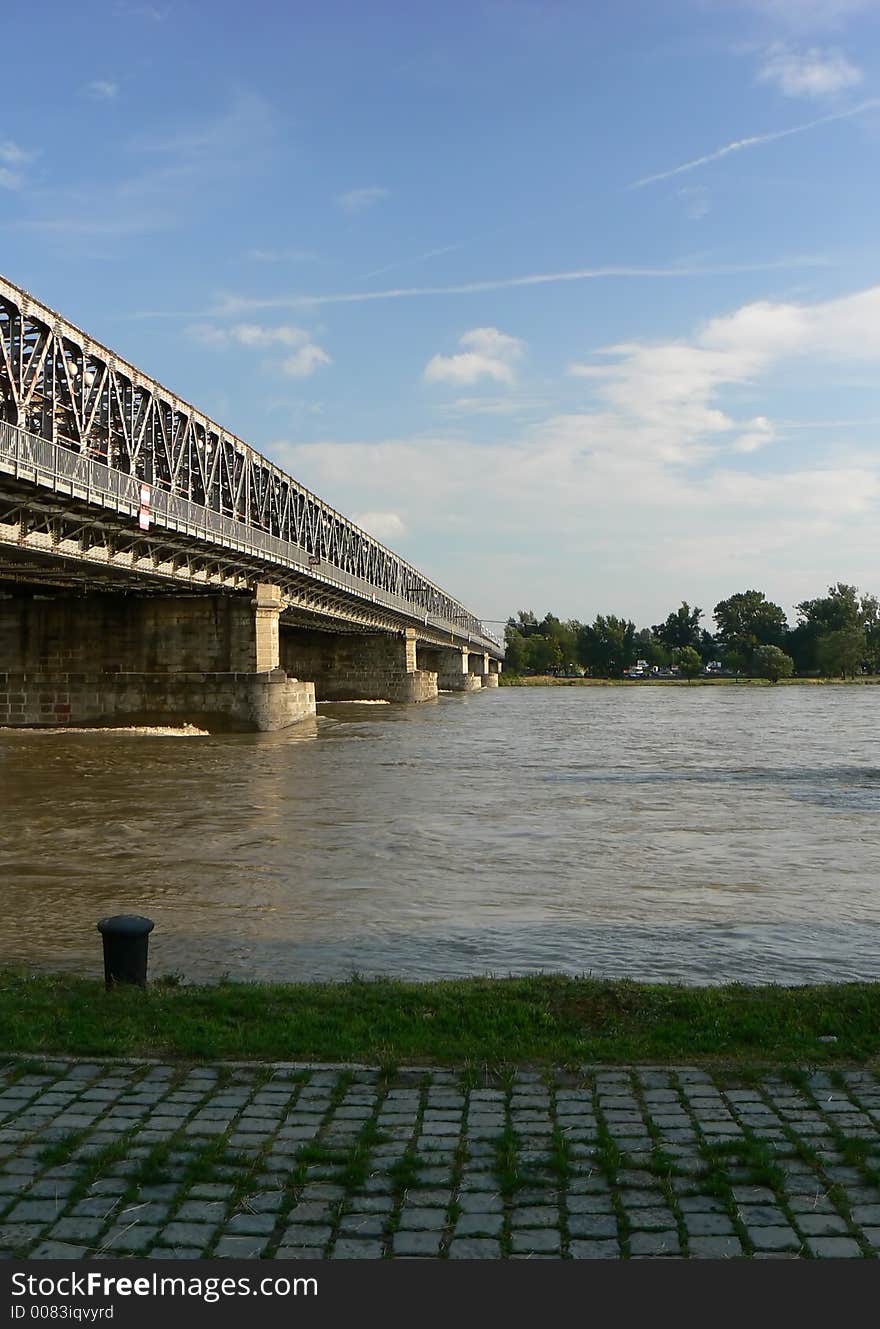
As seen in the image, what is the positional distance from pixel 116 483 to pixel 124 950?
29.4m

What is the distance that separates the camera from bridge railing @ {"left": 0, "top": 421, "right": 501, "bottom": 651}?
2984 centimetres

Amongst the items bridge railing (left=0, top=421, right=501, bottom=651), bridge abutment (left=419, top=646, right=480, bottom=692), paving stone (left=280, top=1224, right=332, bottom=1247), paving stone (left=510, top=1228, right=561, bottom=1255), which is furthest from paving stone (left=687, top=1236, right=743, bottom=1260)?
bridge abutment (left=419, top=646, right=480, bottom=692)

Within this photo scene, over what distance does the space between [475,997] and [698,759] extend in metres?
32.1

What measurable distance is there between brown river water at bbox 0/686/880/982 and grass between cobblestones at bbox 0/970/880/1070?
1.60 meters

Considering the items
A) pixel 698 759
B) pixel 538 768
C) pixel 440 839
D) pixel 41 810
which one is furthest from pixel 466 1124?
pixel 698 759

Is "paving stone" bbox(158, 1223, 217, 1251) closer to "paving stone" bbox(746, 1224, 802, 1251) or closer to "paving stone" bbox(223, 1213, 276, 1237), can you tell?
"paving stone" bbox(223, 1213, 276, 1237)

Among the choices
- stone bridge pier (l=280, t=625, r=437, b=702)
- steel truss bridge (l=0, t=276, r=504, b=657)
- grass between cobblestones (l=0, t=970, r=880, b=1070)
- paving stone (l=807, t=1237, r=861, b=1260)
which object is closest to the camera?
paving stone (l=807, t=1237, r=861, b=1260)

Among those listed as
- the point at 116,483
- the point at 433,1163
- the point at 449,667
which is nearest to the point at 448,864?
the point at 433,1163

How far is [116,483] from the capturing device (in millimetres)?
35625

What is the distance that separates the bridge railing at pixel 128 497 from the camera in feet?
97.9

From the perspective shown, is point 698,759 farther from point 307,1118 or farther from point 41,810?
point 307,1118

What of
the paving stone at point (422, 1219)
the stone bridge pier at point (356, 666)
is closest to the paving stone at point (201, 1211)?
the paving stone at point (422, 1219)

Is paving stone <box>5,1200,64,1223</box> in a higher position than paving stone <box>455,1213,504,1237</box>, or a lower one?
higher

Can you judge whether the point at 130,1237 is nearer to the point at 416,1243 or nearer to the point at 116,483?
the point at 416,1243
